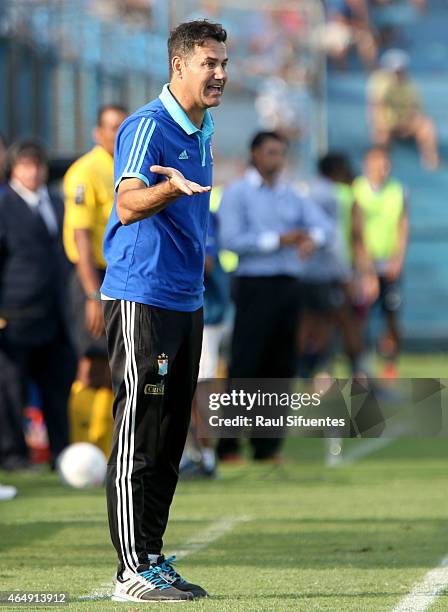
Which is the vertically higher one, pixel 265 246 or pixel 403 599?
pixel 265 246

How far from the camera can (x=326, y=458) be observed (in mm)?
12328

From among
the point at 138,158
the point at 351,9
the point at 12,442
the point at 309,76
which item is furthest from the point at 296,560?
the point at 351,9

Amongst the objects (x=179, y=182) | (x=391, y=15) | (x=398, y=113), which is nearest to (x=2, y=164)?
(x=179, y=182)

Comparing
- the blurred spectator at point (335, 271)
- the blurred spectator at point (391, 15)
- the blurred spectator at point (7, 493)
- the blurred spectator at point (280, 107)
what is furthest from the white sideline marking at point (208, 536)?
the blurred spectator at point (391, 15)

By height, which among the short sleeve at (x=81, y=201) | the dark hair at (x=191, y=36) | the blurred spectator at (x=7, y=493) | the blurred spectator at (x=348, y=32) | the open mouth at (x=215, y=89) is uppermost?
the blurred spectator at (x=348, y=32)

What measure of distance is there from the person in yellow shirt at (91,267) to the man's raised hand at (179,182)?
4.63 meters

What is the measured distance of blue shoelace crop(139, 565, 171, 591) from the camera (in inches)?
241

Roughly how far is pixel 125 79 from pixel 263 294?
5.80 m

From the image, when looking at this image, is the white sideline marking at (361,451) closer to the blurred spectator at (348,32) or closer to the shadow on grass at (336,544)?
the shadow on grass at (336,544)

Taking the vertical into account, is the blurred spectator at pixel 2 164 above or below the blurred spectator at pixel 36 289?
above

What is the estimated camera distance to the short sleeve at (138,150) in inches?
235

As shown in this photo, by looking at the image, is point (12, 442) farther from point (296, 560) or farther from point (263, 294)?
point (296, 560)

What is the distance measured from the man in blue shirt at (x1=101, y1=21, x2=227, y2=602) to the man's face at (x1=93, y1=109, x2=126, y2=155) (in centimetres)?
449

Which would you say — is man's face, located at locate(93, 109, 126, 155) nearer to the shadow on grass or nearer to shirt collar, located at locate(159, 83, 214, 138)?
the shadow on grass
